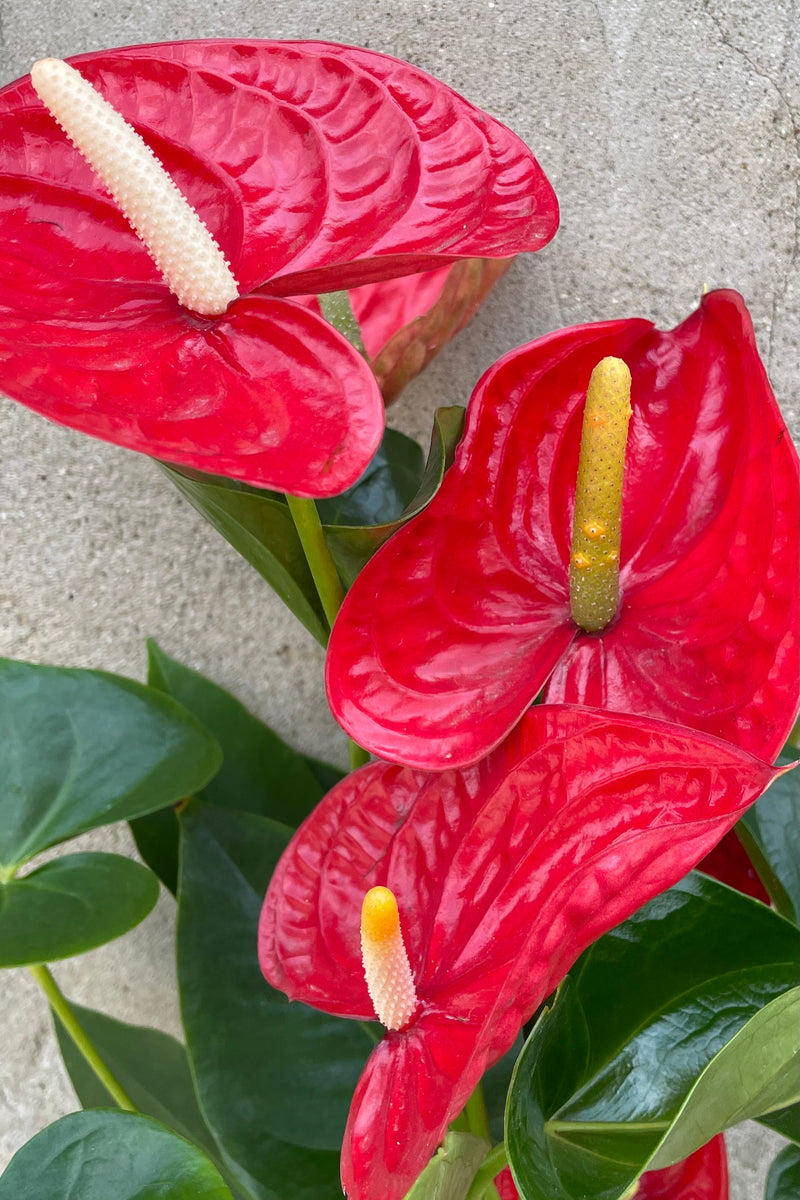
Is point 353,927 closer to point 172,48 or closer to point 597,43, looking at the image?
point 172,48

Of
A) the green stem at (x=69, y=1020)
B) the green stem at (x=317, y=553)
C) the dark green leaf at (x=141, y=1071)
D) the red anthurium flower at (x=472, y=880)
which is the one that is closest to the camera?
the red anthurium flower at (x=472, y=880)

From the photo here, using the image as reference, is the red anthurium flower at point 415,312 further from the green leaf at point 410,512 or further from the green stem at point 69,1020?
the green stem at point 69,1020

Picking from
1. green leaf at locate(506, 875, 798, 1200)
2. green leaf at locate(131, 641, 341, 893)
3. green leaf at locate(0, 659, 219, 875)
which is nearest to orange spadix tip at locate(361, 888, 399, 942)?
green leaf at locate(506, 875, 798, 1200)

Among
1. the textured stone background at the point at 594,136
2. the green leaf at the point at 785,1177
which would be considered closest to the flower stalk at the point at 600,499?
the textured stone background at the point at 594,136

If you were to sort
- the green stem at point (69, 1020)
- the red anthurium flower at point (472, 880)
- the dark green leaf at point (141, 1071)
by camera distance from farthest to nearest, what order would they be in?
the dark green leaf at point (141, 1071) < the green stem at point (69, 1020) < the red anthurium flower at point (472, 880)

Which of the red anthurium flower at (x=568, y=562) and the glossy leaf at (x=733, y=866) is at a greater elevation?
the red anthurium flower at (x=568, y=562)

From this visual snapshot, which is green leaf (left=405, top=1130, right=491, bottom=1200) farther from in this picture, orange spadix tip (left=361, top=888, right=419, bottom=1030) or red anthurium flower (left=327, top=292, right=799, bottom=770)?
red anthurium flower (left=327, top=292, right=799, bottom=770)

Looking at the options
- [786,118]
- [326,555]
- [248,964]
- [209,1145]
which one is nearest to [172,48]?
[326,555]
